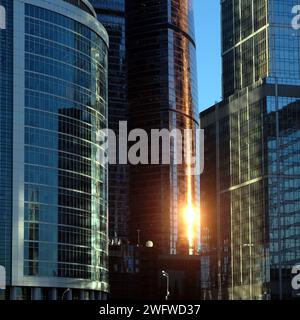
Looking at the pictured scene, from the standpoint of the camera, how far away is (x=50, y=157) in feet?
535

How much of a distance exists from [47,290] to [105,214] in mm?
32046

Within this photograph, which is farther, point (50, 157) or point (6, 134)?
point (50, 157)

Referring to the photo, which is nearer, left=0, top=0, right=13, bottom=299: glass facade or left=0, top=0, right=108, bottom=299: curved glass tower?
left=0, top=0, right=13, bottom=299: glass facade

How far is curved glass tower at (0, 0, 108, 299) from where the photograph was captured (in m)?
156

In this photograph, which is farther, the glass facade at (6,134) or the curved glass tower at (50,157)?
the curved glass tower at (50,157)

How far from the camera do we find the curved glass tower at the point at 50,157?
156m

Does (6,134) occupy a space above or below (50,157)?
above
